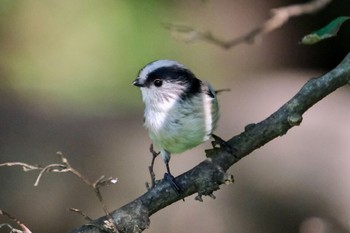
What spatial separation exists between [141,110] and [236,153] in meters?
2.83

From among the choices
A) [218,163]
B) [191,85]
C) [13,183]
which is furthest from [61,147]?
[218,163]

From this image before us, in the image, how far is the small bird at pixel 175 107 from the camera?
2.36 m

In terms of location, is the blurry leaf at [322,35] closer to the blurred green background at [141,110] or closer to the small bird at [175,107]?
the small bird at [175,107]

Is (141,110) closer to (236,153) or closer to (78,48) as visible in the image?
(78,48)

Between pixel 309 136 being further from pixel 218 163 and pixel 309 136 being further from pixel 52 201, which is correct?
pixel 218 163

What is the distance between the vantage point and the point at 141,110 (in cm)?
480

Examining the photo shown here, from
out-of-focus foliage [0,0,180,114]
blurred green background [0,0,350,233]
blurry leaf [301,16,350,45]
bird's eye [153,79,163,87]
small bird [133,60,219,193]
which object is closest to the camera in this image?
blurry leaf [301,16,350,45]

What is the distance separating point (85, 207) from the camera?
12.7 ft

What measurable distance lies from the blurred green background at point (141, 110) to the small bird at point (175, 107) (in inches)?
36.6

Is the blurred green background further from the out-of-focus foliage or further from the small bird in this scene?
the small bird

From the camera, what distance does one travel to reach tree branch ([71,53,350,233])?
1861 mm

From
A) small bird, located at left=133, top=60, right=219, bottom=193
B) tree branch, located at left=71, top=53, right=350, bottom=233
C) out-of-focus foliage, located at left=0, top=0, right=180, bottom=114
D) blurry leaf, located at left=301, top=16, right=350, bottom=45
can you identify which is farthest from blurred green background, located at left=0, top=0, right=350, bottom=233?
blurry leaf, located at left=301, top=16, right=350, bottom=45

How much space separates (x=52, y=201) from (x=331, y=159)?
55.0 inches

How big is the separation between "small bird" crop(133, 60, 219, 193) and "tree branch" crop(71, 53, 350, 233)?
306 mm
